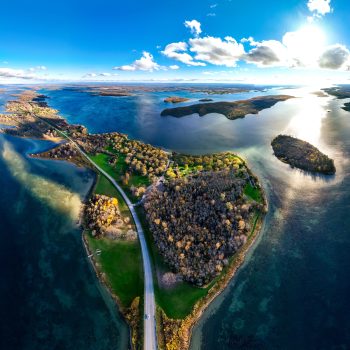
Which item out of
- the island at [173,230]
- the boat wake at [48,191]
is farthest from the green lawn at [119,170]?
the boat wake at [48,191]

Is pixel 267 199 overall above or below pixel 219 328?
above

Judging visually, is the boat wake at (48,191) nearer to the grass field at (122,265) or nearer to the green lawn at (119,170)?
the green lawn at (119,170)

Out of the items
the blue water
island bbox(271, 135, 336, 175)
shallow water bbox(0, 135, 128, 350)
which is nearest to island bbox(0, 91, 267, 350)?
shallow water bbox(0, 135, 128, 350)

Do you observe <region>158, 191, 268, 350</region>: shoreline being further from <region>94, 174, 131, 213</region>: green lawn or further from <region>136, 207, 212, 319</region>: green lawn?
<region>94, 174, 131, 213</region>: green lawn

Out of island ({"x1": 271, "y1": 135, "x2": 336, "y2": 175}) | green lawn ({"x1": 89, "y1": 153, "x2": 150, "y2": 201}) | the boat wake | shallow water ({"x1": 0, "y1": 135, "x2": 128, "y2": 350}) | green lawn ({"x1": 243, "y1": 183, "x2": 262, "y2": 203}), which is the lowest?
shallow water ({"x1": 0, "y1": 135, "x2": 128, "y2": 350})

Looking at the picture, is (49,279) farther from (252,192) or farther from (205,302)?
(252,192)

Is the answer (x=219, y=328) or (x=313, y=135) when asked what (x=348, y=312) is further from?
(x=313, y=135)

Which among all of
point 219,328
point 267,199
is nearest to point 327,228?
point 267,199
